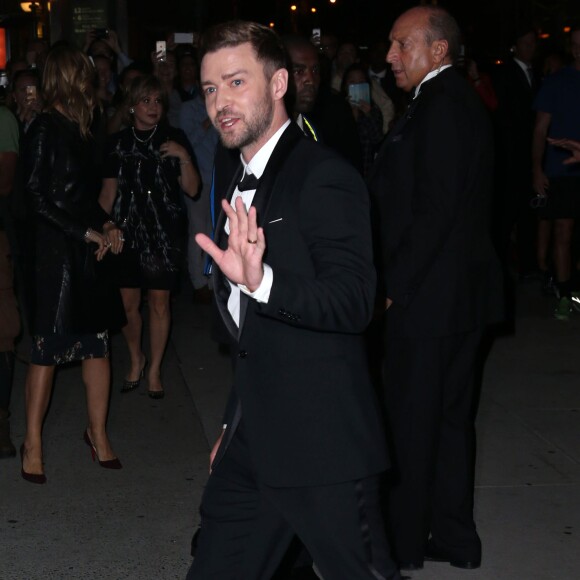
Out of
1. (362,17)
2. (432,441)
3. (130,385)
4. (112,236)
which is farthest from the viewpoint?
(362,17)

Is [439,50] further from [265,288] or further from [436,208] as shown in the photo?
[265,288]

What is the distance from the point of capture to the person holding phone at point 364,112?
1020cm

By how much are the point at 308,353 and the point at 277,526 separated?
527 mm

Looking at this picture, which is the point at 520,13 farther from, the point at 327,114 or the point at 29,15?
the point at 327,114

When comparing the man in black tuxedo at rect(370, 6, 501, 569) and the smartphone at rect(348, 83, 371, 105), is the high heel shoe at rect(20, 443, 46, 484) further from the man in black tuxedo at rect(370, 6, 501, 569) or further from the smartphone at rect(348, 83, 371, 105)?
the smartphone at rect(348, 83, 371, 105)

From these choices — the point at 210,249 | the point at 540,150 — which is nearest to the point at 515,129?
the point at 540,150

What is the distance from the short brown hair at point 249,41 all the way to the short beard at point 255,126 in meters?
0.07

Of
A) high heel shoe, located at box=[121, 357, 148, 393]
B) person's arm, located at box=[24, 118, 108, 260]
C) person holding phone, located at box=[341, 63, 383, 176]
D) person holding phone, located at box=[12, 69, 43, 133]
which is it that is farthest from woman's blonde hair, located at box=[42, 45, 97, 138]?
person holding phone, located at box=[341, 63, 383, 176]

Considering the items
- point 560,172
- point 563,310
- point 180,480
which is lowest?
point 563,310

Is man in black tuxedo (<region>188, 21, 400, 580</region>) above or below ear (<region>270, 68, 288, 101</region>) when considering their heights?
below

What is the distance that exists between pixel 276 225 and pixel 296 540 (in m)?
1.86

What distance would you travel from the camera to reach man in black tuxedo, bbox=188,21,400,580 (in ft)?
8.48

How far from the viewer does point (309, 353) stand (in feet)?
8.78

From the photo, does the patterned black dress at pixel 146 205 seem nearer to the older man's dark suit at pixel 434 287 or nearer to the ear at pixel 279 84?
the older man's dark suit at pixel 434 287
